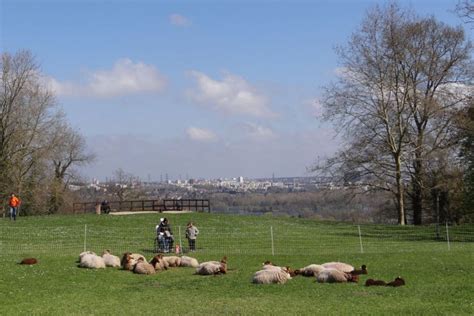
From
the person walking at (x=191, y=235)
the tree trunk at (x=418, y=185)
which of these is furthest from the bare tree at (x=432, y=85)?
the person walking at (x=191, y=235)

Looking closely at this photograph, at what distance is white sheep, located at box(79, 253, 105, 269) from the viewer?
71.4 feet

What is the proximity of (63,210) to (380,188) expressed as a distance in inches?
1456

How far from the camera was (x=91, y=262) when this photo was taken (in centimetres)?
2181

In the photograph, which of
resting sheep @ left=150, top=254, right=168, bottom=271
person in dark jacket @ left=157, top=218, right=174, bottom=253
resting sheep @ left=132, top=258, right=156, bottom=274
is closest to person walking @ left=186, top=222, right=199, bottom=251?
person in dark jacket @ left=157, top=218, right=174, bottom=253

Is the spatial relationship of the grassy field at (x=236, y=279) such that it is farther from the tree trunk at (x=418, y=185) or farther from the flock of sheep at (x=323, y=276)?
the tree trunk at (x=418, y=185)

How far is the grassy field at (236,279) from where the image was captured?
45.9 feet

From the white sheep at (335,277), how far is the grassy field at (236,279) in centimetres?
41

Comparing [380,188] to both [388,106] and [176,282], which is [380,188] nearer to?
[388,106]

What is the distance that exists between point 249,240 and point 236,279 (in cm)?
1476

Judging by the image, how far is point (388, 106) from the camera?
1922 inches

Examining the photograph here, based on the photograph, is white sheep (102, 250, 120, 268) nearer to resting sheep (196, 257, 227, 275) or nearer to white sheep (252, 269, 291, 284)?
resting sheep (196, 257, 227, 275)

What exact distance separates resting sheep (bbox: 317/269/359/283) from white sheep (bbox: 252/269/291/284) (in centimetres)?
108

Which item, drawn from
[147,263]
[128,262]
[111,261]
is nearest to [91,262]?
[111,261]

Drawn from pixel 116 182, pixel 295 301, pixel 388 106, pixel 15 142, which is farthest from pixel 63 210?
pixel 295 301
